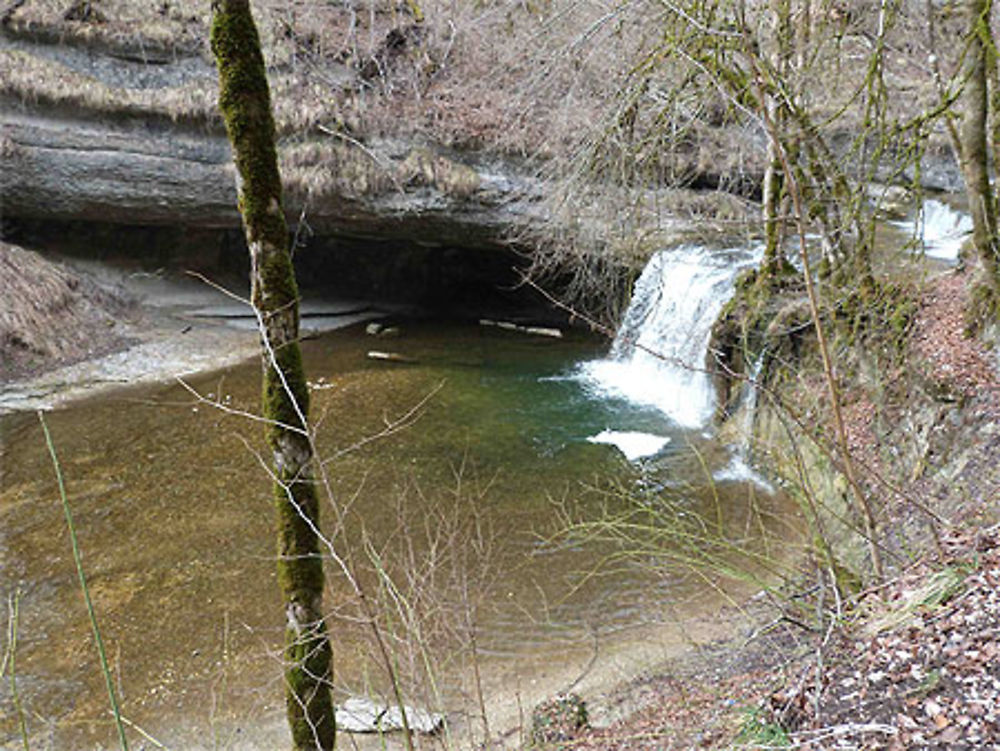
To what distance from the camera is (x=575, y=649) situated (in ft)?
16.7

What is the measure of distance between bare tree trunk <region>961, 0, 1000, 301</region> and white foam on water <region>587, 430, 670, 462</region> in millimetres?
3794

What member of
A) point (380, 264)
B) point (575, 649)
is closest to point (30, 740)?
point (575, 649)

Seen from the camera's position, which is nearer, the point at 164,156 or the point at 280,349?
the point at 280,349

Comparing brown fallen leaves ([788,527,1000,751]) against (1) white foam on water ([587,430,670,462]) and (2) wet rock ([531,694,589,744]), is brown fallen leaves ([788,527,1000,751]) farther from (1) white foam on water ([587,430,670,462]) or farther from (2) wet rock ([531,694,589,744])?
(1) white foam on water ([587,430,670,462])

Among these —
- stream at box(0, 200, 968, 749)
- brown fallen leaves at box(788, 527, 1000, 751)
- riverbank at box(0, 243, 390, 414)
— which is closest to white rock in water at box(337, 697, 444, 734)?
stream at box(0, 200, 968, 749)

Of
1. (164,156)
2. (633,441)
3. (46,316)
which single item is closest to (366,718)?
(633,441)

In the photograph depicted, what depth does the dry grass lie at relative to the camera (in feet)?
33.9

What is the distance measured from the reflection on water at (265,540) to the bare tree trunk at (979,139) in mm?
2787

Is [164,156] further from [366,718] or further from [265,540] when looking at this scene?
[366,718]

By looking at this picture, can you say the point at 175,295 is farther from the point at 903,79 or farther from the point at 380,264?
the point at 903,79

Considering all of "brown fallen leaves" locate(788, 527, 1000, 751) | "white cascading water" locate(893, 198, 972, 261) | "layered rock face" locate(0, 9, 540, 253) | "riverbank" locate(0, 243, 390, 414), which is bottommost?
"riverbank" locate(0, 243, 390, 414)

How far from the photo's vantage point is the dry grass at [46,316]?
10336 mm

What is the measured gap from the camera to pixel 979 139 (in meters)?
4.56

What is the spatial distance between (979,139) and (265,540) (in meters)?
5.98
